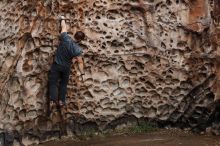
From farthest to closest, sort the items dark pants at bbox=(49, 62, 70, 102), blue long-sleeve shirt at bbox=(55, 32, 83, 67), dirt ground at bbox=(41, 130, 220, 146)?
1. dirt ground at bbox=(41, 130, 220, 146)
2. dark pants at bbox=(49, 62, 70, 102)
3. blue long-sleeve shirt at bbox=(55, 32, 83, 67)

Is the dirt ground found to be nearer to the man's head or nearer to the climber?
the climber

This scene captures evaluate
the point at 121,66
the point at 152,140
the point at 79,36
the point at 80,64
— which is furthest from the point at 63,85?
the point at 152,140

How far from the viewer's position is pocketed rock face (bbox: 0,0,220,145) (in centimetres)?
642

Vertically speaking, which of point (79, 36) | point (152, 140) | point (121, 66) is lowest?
point (152, 140)

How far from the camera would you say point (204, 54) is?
7.01 m

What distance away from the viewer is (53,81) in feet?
21.2

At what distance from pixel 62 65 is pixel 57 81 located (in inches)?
10.1

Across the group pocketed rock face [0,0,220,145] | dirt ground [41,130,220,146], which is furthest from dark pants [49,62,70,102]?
dirt ground [41,130,220,146]

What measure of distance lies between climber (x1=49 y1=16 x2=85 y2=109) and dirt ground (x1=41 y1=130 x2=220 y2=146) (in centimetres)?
58

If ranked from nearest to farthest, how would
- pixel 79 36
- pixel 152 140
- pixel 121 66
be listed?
pixel 79 36 < pixel 152 140 < pixel 121 66

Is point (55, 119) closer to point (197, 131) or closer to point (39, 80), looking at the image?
point (39, 80)

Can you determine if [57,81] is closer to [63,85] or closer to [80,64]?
[63,85]

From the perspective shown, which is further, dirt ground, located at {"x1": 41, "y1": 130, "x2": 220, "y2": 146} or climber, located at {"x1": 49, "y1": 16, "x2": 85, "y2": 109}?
dirt ground, located at {"x1": 41, "y1": 130, "x2": 220, "y2": 146}

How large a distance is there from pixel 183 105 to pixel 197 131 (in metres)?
0.41
